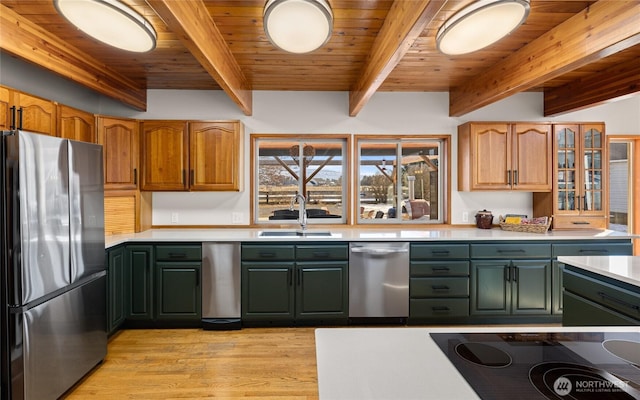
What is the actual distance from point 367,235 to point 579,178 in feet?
8.15

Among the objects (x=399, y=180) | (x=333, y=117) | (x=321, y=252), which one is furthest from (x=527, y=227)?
(x=333, y=117)

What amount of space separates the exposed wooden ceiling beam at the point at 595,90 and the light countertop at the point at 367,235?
1.35 meters

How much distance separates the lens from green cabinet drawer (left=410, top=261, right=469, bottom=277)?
321cm

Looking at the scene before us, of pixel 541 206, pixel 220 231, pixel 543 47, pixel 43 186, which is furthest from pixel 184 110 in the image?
pixel 541 206

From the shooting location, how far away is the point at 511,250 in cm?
322

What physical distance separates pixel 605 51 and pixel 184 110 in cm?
371

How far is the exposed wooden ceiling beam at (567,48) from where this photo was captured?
1.79m

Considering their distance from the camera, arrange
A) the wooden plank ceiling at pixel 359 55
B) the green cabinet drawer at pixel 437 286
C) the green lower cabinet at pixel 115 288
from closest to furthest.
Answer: the wooden plank ceiling at pixel 359 55 < the green lower cabinet at pixel 115 288 < the green cabinet drawer at pixel 437 286

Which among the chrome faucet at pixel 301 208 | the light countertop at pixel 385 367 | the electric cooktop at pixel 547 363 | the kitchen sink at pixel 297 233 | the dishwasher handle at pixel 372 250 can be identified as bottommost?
the dishwasher handle at pixel 372 250

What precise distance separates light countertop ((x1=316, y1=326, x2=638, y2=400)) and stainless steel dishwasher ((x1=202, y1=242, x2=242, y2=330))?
2.22 metres

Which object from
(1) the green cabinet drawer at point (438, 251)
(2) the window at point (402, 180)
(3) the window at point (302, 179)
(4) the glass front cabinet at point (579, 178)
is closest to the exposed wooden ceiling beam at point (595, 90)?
(4) the glass front cabinet at point (579, 178)

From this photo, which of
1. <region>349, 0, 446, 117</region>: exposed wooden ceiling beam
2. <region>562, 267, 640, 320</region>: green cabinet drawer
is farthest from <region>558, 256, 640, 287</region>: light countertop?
<region>349, 0, 446, 117</region>: exposed wooden ceiling beam

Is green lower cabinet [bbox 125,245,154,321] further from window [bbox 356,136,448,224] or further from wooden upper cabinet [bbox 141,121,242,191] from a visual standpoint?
window [bbox 356,136,448,224]

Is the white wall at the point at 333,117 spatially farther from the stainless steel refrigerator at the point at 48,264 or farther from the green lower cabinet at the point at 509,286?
the stainless steel refrigerator at the point at 48,264
